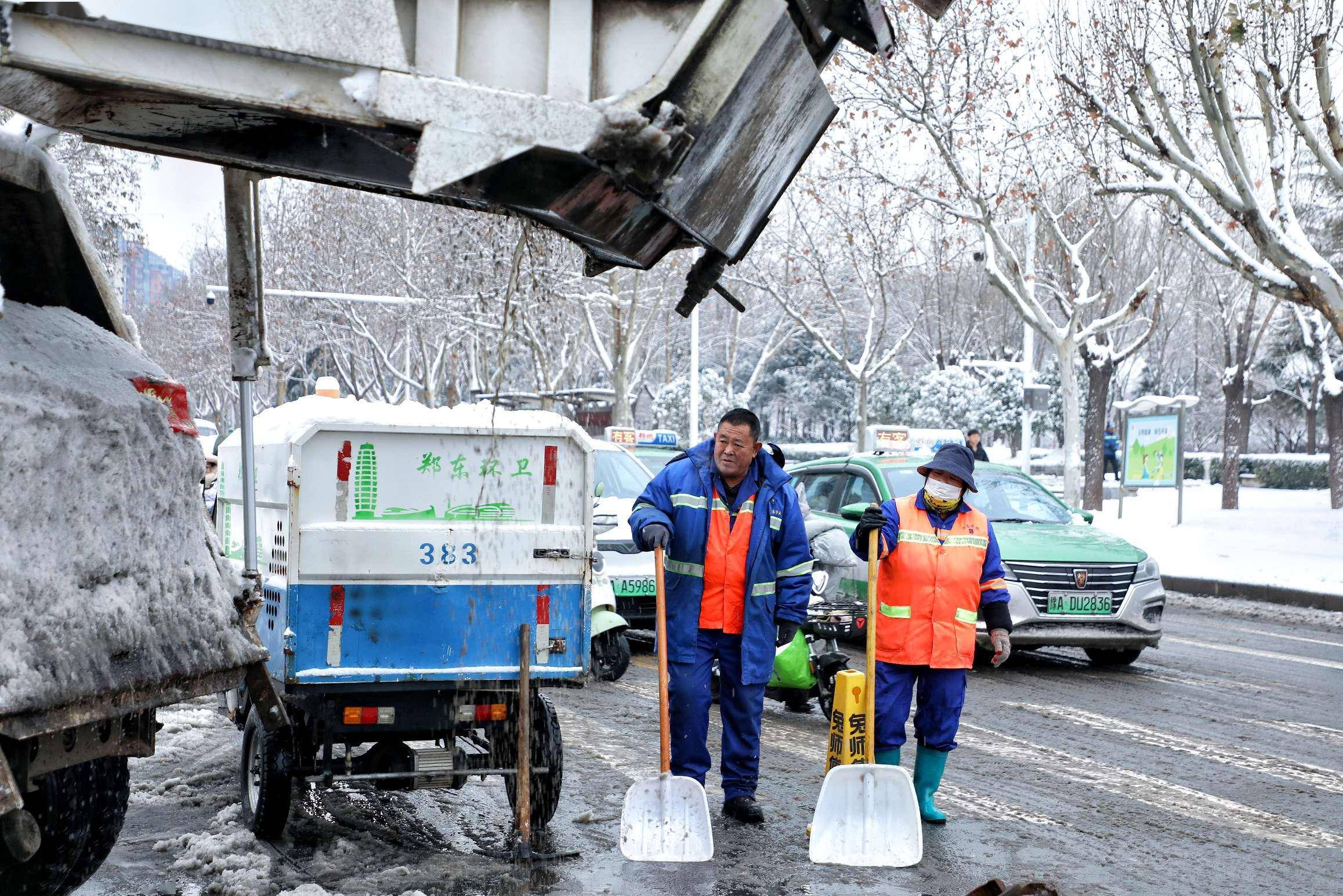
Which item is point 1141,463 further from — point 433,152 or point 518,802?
point 433,152

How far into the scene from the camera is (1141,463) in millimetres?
24688

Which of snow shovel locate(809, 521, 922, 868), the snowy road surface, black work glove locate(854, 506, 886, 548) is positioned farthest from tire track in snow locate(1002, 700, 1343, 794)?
black work glove locate(854, 506, 886, 548)

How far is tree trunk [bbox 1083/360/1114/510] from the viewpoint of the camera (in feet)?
94.5

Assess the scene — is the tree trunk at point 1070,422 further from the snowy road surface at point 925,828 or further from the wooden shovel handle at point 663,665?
the wooden shovel handle at point 663,665

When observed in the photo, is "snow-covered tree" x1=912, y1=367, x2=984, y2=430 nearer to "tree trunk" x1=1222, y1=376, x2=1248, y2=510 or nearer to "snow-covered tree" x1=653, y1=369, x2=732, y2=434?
"snow-covered tree" x1=653, y1=369, x2=732, y2=434

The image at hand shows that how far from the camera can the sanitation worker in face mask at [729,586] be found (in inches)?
235

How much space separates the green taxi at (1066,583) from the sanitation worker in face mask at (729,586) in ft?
11.2

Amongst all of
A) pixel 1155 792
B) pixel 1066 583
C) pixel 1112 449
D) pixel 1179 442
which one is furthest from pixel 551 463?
pixel 1112 449

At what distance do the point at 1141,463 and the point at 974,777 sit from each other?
19126 mm

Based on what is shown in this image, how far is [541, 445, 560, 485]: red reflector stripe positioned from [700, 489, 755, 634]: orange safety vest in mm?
737

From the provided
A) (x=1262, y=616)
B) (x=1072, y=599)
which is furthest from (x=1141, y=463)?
Answer: (x=1072, y=599)

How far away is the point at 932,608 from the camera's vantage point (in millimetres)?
6027

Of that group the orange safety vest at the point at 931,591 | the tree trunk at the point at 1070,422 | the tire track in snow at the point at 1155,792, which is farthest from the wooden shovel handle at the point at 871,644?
the tree trunk at the point at 1070,422

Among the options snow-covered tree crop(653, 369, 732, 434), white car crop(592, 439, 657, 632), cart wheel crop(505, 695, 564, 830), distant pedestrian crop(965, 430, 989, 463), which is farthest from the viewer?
snow-covered tree crop(653, 369, 732, 434)
